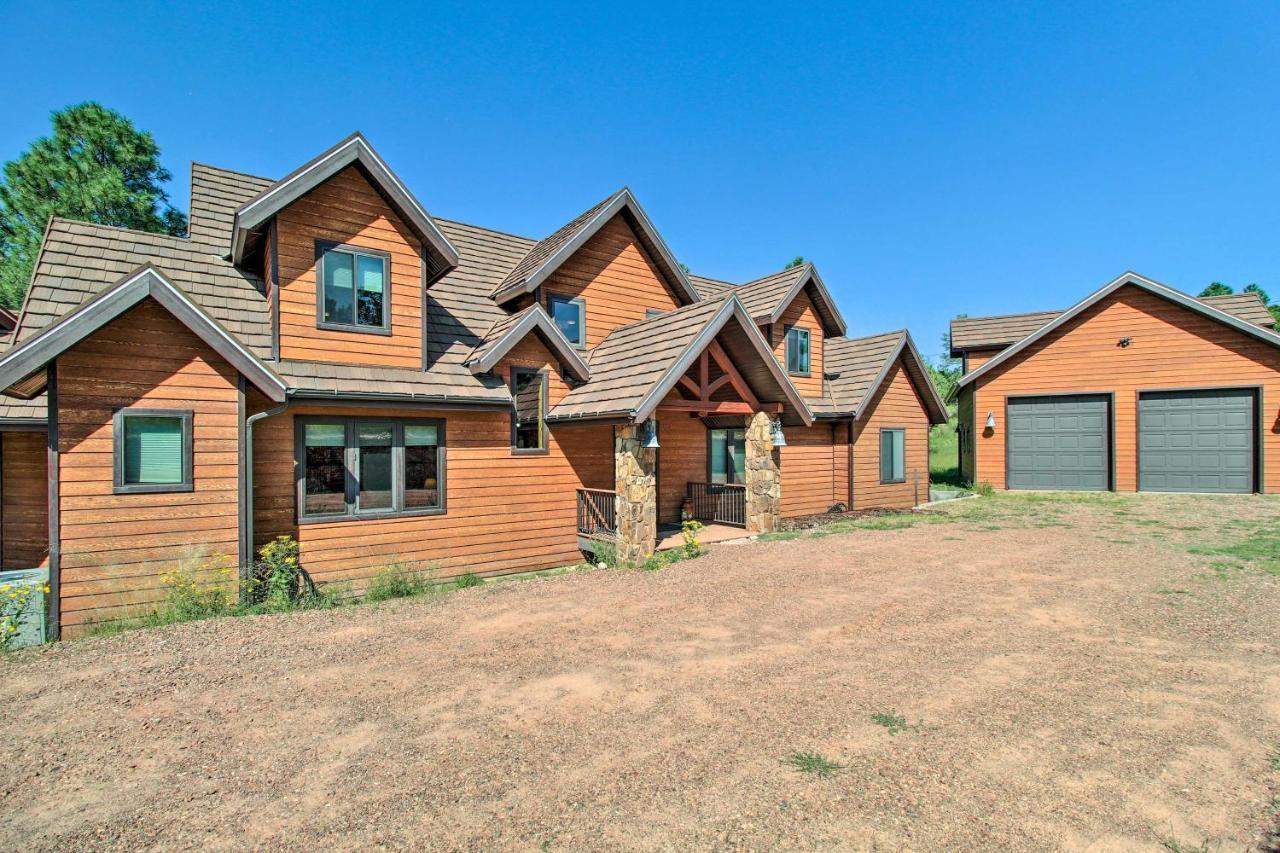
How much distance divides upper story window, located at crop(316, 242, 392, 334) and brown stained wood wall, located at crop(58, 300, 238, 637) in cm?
185

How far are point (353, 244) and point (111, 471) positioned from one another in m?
4.57

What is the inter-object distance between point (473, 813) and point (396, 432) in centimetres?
737

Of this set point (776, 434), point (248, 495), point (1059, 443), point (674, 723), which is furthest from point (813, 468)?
point (248, 495)

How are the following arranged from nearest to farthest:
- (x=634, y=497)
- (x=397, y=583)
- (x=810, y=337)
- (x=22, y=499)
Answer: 1. (x=397, y=583)
2. (x=22, y=499)
3. (x=634, y=497)
4. (x=810, y=337)

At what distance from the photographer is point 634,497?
10.3 m

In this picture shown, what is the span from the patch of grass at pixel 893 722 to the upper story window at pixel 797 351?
1210cm

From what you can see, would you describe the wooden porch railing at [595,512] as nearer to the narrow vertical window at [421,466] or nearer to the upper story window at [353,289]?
the narrow vertical window at [421,466]

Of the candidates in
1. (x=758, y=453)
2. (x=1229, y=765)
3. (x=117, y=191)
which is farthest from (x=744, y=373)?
(x=117, y=191)

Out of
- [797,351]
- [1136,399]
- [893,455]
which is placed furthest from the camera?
[1136,399]

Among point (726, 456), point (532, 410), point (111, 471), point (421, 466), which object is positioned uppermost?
point (532, 410)

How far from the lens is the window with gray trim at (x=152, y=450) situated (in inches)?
297

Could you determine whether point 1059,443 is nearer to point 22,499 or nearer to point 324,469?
point 324,469

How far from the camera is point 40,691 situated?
526 cm

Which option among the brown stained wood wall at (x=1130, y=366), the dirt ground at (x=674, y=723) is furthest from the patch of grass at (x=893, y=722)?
the brown stained wood wall at (x=1130, y=366)
